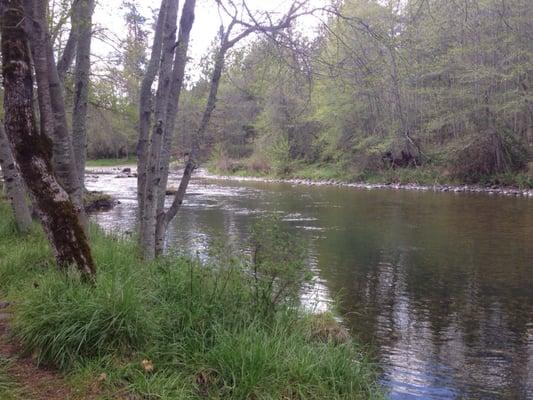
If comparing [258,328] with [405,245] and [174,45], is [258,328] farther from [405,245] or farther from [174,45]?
[405,245]

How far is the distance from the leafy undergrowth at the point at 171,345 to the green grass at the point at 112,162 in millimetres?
58280

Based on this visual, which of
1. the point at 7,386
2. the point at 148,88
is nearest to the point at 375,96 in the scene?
the point at 148,88

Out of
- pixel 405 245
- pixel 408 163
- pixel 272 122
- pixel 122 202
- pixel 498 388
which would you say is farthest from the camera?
pixel 272 122

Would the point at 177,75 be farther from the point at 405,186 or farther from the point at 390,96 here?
the point at 405,186

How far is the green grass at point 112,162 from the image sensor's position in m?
61.0

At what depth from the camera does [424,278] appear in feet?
35.8

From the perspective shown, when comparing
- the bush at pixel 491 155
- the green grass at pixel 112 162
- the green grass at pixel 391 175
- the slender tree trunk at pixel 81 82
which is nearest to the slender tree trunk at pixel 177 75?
the slender tree trunk at pixel 81 82

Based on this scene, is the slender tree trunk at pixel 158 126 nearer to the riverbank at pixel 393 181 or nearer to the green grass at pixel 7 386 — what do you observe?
the green grass at pixel 7 386

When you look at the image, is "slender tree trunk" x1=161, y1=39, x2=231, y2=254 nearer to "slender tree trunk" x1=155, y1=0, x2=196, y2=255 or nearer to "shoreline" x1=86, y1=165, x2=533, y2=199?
"slender tree trunk" x1=155, y1=0, x2=196, y2=255

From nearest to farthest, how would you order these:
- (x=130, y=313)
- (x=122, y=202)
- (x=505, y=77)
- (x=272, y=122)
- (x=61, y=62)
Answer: (x=130, y=313), (x=61, y=62), (x=122, y=202), (x=505, y=77), (x=272, y=122)

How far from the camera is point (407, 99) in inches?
1257

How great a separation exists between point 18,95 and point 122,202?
2093 centimetres

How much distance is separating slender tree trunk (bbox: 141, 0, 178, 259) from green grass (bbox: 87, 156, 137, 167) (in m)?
56.2

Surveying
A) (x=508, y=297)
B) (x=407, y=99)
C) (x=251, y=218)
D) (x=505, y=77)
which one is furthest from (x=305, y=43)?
(x=407, y=99)
